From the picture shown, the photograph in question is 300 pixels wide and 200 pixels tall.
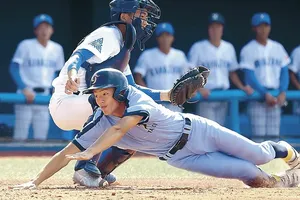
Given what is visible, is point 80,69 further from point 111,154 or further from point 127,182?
point 127,182

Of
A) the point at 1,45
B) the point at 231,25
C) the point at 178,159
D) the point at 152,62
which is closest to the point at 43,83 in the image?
the point at 152,62

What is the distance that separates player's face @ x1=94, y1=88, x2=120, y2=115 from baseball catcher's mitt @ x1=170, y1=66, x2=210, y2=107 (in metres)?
0.81

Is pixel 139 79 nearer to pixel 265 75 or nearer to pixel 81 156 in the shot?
pixel 265 75

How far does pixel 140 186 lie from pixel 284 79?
13.1 ft

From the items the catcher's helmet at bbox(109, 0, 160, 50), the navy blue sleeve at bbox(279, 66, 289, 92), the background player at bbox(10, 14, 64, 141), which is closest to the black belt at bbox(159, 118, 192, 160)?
the catcher's helmet at bbox(109, 0, 160, 50)

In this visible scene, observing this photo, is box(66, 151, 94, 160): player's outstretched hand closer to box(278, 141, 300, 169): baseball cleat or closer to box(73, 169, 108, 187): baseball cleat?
box(73, 169, 108, 187): baseball cleat

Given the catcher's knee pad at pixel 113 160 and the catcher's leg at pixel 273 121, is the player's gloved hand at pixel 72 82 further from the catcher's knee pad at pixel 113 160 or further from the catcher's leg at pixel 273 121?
the catcher's leg at pixel 273 121

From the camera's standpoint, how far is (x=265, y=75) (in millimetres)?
9805

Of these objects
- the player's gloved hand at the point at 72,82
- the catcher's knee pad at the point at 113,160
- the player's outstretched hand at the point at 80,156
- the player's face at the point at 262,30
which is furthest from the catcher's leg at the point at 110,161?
the player's face at the point at 262,30

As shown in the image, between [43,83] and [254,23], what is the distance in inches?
99.7

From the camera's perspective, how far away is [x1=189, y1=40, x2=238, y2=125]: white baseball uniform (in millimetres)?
9656

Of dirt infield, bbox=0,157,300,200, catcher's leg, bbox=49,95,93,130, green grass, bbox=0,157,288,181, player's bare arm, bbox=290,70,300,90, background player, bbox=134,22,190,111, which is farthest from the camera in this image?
player's bare arm, bbox=290,70,300,90

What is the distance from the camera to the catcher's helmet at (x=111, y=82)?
5.27m

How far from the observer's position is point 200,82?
20.0ft
